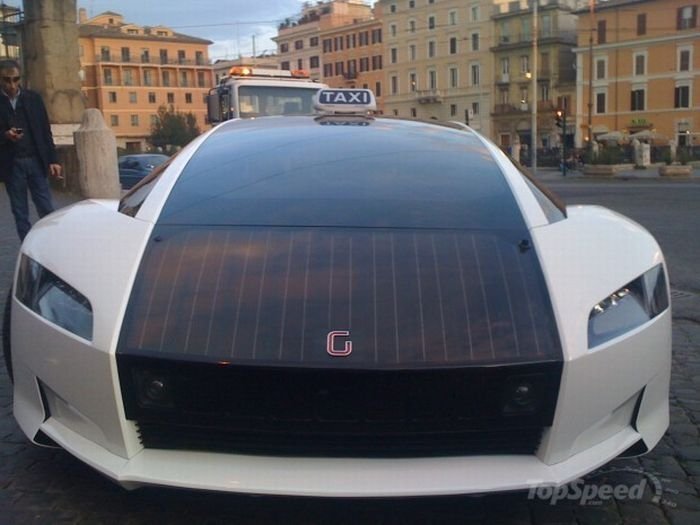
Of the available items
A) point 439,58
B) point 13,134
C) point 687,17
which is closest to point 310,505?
point 13,134

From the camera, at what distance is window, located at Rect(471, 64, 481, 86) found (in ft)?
262

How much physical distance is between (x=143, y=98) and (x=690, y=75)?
6794 centimetres

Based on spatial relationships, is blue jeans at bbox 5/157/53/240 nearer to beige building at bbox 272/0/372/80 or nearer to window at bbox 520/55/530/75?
window at bbox 520/55/530/75

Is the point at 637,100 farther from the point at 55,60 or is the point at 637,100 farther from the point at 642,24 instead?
the point at 55,60

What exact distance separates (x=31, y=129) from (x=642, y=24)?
6657 centimetres

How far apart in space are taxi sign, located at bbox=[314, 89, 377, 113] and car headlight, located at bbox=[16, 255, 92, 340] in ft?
9.86

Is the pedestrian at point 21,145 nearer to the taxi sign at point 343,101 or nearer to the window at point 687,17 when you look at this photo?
the taxi sign at point 343,101

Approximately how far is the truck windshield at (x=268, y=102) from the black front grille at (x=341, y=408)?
11.9 meters

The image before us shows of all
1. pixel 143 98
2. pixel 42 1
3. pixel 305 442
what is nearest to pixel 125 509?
pixel 305 442

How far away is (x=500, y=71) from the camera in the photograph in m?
78.1

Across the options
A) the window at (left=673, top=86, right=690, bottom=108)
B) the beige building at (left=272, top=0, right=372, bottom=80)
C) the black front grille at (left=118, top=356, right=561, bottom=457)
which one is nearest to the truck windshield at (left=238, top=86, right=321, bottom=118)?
the black front grille at (left=118, top=356, right=561, bottom=457)

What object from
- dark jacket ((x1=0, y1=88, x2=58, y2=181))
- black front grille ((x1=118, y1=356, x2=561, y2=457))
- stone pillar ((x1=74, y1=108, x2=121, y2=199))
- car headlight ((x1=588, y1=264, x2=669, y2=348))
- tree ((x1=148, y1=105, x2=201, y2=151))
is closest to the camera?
black front grille ((x1=118, y1=356, x2=561, y2=457))

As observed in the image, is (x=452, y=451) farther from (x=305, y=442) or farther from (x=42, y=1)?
(x=42, y=1)

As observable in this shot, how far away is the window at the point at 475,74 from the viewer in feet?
262
